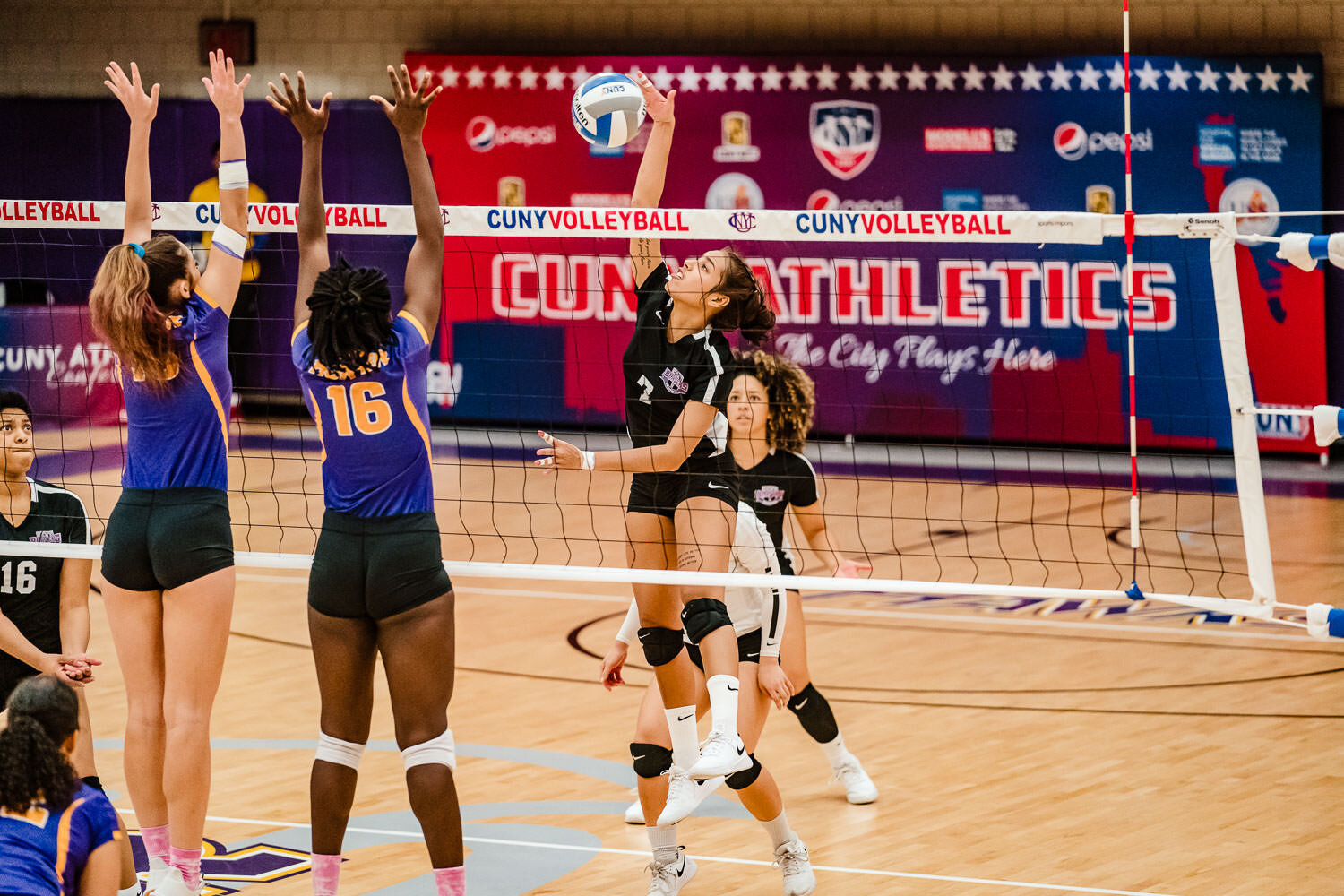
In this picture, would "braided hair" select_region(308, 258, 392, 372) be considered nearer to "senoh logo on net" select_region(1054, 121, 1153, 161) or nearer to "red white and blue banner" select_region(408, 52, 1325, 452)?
"red white and blue banner" select_region(408, 52, 1325, 452)

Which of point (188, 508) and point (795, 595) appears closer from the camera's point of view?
Result: point (188, 508)

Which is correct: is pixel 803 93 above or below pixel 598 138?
above

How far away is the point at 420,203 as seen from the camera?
4.67 metres

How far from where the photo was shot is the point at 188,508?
15.4 ft

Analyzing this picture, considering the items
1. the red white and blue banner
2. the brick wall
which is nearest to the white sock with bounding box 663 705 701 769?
the red white and blue banner

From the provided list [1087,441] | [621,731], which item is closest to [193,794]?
[621,731]

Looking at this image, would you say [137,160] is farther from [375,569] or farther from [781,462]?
[781,462]

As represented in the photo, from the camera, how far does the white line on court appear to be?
18.4 feet

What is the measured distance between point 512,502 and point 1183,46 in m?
7.27

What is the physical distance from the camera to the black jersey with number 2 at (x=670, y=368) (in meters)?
5.48

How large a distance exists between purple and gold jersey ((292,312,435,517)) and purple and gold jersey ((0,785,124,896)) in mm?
1124

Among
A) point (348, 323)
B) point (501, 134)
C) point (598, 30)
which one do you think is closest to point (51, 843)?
point (348, 323)

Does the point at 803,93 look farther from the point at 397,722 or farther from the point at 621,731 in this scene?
the point at 397,722

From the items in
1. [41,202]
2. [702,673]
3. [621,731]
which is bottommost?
[621,731]
